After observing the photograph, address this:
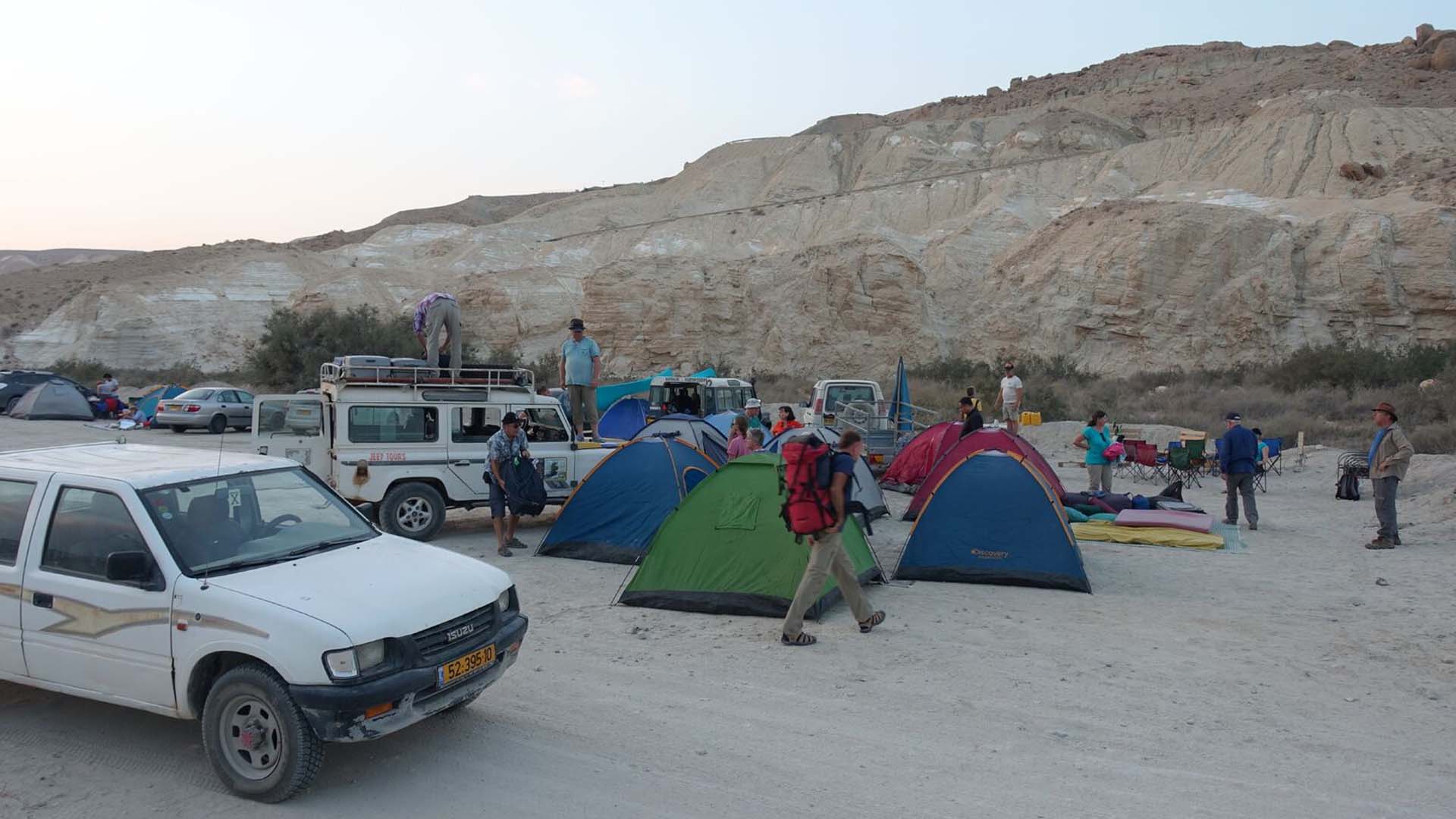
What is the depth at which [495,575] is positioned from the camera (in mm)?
5504

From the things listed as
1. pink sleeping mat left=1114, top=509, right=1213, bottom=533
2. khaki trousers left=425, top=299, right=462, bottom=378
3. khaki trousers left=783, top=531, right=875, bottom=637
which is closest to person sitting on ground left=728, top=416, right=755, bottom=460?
khaki trousers left=425, top=299, right=462, bottom=378

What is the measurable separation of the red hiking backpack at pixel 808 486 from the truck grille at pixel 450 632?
271 centimetres

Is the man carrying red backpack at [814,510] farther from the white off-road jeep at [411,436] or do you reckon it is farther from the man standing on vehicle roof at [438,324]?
the man standing on vehicle roof at [438,324]

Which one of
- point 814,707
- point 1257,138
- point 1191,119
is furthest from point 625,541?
point 1191,119

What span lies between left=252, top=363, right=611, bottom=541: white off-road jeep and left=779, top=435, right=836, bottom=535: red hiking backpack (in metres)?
4.75

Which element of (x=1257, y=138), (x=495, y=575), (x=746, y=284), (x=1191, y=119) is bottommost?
(x=495, y=575)

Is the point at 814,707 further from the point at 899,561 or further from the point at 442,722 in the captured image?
the point at 899,561

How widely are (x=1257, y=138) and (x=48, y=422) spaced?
57.6m

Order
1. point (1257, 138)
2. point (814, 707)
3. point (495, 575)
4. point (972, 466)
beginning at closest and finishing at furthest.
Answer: point (495, 575)
point (814, 707)
point (972, 466)
point (1257, 138)

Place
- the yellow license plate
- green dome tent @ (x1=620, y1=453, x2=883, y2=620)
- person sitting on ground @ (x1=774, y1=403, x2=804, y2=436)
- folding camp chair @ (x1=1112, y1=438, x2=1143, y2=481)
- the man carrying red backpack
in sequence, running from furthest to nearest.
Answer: folding camp chair @ (x1=1112, y1=438, x2=1143, y2=481), person sitting on ground @ (x1=774, y1=403, x2=804, y2=436), green dome tent @ (x1=620, y1=453, x2=883, y2=620), the man carrying red backpack, the yellow license plate

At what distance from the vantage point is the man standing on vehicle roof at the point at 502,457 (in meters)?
10.5

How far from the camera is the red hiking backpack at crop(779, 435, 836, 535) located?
7.22 meters

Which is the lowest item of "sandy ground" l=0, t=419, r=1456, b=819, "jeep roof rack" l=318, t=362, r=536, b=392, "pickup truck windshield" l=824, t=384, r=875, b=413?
"sandy ground" l=0, t=419, r=1456, b=819

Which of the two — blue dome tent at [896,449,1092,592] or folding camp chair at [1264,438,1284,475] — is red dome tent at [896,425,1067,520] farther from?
folding camp chair at [1264,438,1284,475]
